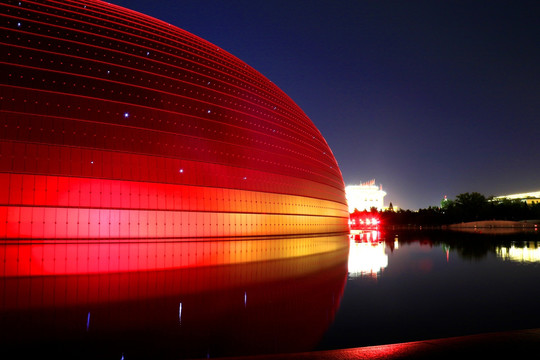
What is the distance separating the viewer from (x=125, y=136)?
1994 cm

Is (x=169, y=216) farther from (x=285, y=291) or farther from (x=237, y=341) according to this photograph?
(x=237, y=341)

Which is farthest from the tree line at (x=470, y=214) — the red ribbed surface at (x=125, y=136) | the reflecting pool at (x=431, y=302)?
the reflecting pool at (x=431, y=302)

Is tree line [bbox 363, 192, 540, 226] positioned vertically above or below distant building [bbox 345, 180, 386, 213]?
below

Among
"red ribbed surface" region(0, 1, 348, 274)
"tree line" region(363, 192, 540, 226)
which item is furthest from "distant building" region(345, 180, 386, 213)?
"red ribbed surface" region(0, 1, 348, 274)

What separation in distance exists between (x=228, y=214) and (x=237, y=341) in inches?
673

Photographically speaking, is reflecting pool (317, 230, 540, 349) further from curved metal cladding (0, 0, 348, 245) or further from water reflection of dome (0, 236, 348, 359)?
curved metal cladding (0, 0, 348, 245)

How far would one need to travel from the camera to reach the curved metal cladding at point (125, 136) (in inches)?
688

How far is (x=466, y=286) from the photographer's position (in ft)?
36.3

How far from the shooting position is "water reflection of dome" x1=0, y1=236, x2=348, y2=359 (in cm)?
569

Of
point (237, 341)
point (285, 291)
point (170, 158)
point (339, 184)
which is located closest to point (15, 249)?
point (170, 158)

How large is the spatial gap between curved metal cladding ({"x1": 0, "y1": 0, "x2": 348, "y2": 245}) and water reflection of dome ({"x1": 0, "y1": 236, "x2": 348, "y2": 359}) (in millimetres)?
7392

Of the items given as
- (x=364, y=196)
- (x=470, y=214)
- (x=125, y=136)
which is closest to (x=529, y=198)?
(x=364, y=196)

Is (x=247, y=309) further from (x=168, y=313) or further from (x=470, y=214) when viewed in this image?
(x=470, y=214)

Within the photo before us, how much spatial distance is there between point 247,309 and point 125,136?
1495 cm
